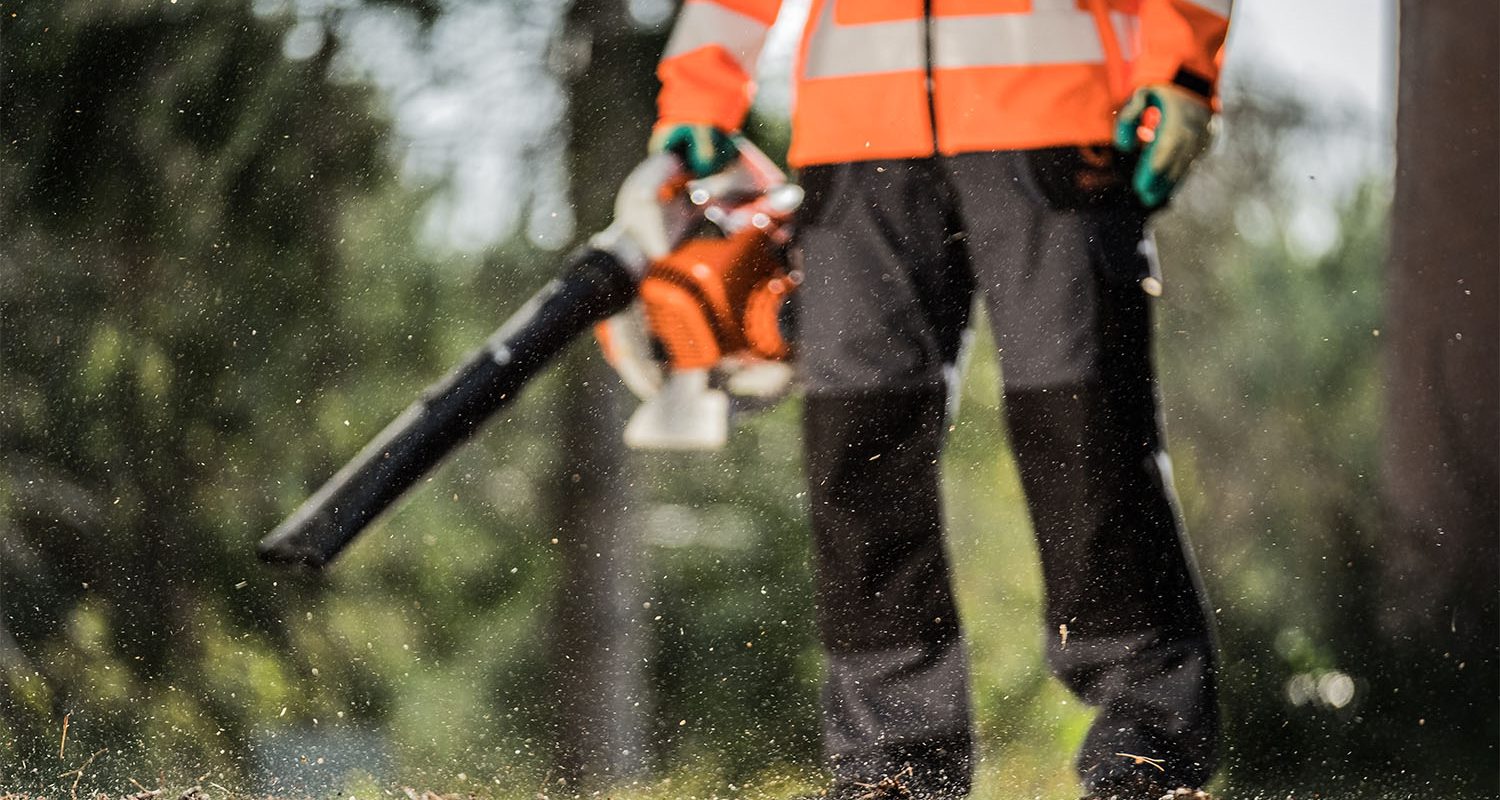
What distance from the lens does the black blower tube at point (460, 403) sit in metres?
2.05

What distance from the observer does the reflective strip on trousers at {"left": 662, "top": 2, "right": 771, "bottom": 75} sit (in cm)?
201

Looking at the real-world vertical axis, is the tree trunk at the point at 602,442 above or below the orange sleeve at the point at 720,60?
below

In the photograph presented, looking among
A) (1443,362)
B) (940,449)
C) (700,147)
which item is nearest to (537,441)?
(700,147)

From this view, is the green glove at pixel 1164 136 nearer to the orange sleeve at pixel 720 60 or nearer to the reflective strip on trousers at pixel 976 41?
the reflective strip on trousers at pixel 976 41

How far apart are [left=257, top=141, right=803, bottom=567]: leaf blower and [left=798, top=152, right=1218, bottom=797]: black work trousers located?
66mm

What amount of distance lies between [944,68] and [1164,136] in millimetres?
323

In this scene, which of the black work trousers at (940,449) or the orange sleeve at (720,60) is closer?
the black work trousers at (940,449)

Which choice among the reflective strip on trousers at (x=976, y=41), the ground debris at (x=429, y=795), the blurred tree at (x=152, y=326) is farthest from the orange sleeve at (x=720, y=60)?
the ground debris at (x=429, y=795)

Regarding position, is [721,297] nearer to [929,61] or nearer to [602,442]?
[602,442]

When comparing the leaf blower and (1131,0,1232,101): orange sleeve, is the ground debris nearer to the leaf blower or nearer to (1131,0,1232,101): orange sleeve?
the leaf blower

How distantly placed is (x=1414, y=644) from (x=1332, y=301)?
515 mm

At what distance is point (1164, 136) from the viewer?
1867 millimetres

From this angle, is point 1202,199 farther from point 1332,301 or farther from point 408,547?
point 408,547

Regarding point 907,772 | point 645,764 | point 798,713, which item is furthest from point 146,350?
point 907,772
